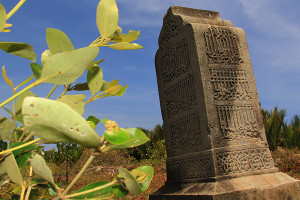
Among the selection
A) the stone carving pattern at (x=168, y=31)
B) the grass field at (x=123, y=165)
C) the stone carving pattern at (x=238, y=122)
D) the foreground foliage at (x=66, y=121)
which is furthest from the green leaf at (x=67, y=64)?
the grass field at (x=123, y=165)

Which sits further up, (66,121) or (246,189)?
(66,121)

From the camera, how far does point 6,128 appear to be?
0.63 m

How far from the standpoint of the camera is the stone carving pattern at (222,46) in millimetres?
3383

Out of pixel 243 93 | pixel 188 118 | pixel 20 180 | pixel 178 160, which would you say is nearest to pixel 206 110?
pixel 188 118

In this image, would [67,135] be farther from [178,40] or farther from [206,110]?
[178,40]

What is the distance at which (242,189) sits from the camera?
2834 millimetres

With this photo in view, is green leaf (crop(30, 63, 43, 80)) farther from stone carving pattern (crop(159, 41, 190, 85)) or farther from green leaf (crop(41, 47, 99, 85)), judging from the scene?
stone carving pattern (crop(159, 41, 190, 85))

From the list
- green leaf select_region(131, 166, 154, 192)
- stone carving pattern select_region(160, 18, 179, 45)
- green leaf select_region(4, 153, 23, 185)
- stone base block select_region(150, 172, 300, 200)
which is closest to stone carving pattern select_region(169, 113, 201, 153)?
stone base block select_region(150, 172, 300, 200)

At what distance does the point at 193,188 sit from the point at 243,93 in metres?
1.29

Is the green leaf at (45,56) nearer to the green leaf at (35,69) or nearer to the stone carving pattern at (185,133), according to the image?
the green leaf at (35,69)

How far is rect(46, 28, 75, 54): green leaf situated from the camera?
56cm

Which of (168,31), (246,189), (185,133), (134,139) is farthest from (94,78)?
(168,31)

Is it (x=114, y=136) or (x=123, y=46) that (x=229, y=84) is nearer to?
(x=123, y=46)

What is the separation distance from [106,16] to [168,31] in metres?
3.44
